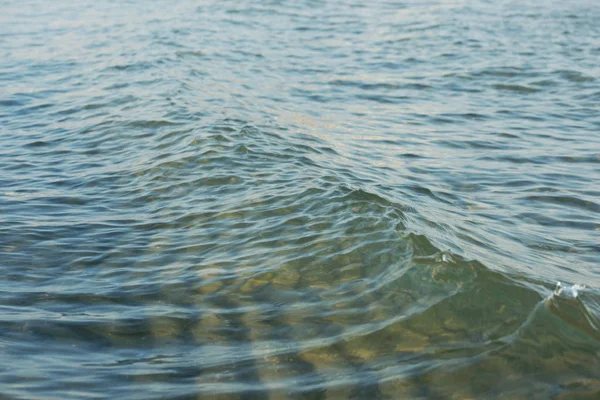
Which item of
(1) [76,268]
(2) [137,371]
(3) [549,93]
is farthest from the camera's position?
(3) [549,93]

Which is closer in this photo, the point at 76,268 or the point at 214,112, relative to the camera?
the point at 76,268

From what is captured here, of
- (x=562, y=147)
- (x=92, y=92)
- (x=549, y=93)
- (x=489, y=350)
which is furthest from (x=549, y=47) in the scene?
(x=489, y=350)

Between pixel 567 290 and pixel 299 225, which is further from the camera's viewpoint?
pixel 299 225

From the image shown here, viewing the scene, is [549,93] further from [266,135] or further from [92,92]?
[92,92]

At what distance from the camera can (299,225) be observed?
6457 millimetres

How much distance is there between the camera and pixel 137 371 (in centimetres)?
421

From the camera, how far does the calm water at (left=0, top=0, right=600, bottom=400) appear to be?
4301 mm

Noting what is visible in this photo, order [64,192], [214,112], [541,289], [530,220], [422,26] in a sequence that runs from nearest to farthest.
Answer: [541,289], [530,220], [64,192], [214,112], [422,26]

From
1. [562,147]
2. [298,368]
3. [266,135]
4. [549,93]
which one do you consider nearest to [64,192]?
[266,135]

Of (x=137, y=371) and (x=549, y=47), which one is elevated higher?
(x=137, y=371)

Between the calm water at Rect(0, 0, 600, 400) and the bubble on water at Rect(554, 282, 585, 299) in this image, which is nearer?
the calm water at Rect(0, 0, 600, 400)

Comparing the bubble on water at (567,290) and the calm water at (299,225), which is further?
the bubble on water at (567,290)

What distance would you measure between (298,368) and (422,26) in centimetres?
1528

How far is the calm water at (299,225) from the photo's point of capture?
14.1ft
